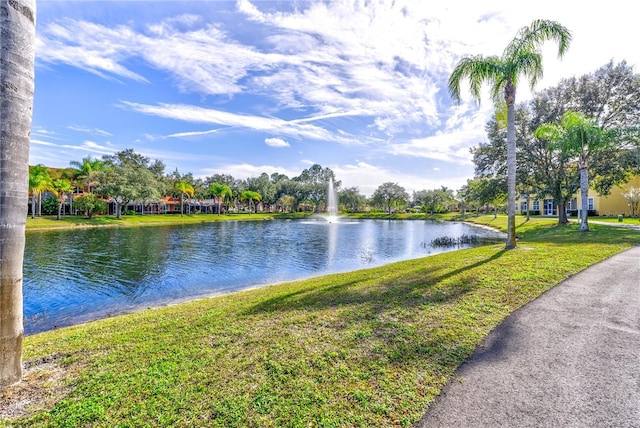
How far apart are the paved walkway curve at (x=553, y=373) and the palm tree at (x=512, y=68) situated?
8.07m

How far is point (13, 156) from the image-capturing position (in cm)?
383

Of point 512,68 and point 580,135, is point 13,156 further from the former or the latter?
point 580,135

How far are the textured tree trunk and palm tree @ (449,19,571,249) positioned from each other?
1536 centimetres

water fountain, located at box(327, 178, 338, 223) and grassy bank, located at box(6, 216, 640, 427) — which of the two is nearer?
grassy bank, located at box(6, 216, 640, 427)

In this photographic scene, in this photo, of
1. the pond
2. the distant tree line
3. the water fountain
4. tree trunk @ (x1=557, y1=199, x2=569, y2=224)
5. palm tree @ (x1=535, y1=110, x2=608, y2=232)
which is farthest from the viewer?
the water fountain

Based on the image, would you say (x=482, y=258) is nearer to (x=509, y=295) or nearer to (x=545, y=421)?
(x=509, y=295)

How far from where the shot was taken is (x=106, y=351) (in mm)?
5109

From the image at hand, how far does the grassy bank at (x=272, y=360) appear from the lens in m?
3.40

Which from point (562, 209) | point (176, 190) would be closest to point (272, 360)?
point (562, 209)

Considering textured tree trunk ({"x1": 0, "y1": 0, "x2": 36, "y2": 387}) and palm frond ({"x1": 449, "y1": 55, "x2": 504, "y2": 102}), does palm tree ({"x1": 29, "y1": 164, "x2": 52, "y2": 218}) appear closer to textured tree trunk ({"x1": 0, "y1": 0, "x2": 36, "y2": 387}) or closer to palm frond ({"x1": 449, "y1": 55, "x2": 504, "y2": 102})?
textured tree trunk ({"x1": 0, "y1": 0, "x2": 36, "y2": 387})

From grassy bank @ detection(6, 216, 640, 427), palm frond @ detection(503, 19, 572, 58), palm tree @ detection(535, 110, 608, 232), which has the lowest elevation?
grassy bank @ detection(6, 216, 640, 427)

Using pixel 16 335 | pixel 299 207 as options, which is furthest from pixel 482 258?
pixel 299 207

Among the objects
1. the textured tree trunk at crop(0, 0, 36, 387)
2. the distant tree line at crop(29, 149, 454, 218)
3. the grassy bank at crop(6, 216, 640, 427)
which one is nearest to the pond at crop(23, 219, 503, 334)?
Result: the grassy bank at crop(6, 216, 640, 427)

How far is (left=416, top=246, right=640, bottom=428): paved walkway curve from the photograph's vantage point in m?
3.34
